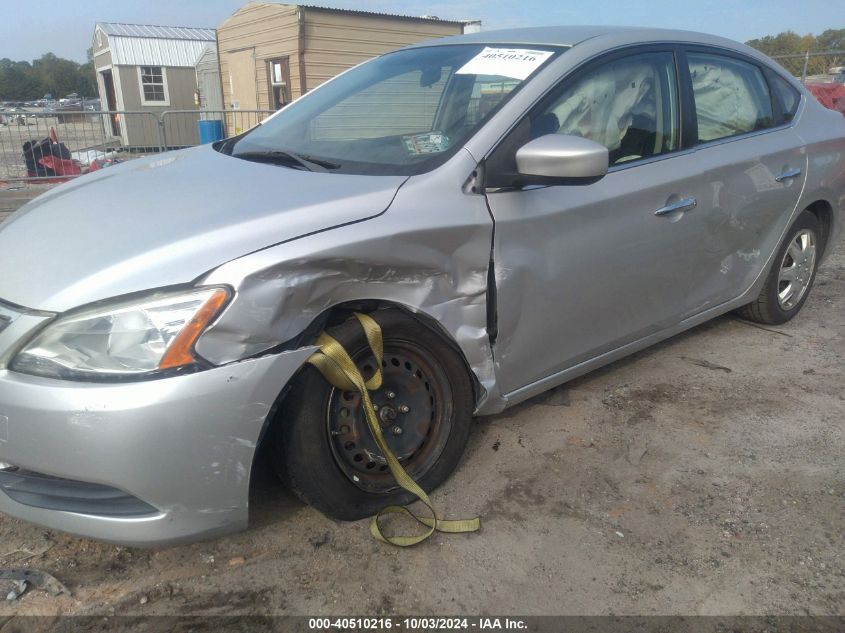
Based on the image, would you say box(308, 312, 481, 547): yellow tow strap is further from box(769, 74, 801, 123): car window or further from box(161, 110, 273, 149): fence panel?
box(161, 110, 273, 149): fence panel

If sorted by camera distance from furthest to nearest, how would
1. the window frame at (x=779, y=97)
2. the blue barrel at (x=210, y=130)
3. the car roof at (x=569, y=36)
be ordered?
the blue barrel at (x=210, y=130), the window frame at (x=779, y=97), the car roof at (x=569, y=36)

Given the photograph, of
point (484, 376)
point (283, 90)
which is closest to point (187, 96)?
point (283, 90)

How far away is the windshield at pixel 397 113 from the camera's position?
250 cm

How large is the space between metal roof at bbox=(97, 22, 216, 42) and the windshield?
970 inches

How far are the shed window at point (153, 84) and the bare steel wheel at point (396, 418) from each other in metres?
25.4

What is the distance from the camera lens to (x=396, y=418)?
2.38 metres

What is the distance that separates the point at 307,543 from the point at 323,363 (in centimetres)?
69

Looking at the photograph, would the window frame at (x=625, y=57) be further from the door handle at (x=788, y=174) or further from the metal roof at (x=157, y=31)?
the metal roof at (x=157, y=31)

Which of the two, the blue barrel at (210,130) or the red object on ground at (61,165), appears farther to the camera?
the blue barrel at (210,130)

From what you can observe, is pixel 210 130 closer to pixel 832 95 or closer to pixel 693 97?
pixel 832 95

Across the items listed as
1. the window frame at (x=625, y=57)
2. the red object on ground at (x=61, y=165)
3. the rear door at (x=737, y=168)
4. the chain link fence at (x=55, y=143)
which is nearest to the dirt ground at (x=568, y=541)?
the rear door at (x=737, y=168)

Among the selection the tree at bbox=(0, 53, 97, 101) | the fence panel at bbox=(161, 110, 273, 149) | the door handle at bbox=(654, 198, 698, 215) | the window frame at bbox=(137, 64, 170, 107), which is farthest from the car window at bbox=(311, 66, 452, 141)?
the tree at bbox=(0, 53, 97, 101)

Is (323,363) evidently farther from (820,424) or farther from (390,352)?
(820,424)

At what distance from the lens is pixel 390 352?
229cm
